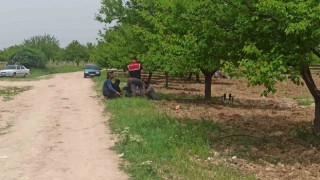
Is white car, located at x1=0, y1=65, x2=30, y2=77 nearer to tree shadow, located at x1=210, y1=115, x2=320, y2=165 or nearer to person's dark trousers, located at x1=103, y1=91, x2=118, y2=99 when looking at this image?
person's dark trousers, located at x1=103, y1=91, x2=118, y2=99

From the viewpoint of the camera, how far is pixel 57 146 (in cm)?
950

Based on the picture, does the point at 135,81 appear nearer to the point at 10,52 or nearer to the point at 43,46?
the point at 10,52

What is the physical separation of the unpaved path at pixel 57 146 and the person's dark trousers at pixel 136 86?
8.71ft

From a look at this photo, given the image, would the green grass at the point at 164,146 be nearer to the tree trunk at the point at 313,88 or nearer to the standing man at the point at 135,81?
the tree trunk at the point at 313,88

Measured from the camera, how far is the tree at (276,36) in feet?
25.0

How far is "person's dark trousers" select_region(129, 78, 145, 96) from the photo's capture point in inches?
728

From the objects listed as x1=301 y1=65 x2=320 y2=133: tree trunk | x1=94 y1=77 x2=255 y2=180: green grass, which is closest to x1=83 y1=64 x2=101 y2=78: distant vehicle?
x1=94 y1=77 x2=255 y2=180: green grass

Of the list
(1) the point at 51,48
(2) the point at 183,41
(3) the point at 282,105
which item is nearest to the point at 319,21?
(2) the point at 183,41

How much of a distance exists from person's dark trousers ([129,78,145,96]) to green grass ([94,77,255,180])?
173 inches

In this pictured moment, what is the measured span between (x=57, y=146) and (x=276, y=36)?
4851 mm

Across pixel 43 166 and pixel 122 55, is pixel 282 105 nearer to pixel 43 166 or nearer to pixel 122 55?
pixel 122 55

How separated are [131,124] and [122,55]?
42.4ft

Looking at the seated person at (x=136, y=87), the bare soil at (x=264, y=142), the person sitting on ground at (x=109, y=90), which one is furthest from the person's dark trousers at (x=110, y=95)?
the bare soil at (x=264, y=142)

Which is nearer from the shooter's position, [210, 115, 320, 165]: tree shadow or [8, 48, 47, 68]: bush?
[210, 115, 320, 165]: tree shadow
